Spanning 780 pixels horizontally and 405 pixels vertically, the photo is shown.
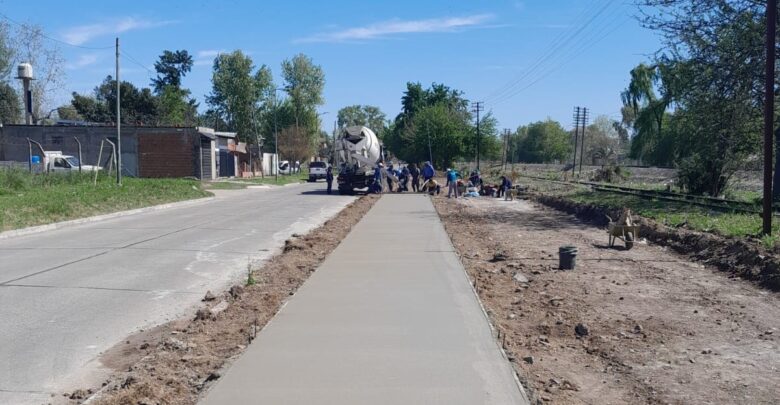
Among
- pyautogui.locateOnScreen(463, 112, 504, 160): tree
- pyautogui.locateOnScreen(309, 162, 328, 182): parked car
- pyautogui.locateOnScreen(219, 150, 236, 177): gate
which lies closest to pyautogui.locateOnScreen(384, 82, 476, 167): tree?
pyautogui.locateOnScreen(463, 112, 504, 160): tree

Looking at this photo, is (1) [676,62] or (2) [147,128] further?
(2) [147,128]

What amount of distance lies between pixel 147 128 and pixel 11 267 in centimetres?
3999

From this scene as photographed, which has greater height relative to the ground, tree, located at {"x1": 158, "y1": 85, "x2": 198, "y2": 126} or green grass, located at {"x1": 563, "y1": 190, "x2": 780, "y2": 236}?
tree, located at {"x1": 158, "y1": 85, "x2": 198, "y2": 126}

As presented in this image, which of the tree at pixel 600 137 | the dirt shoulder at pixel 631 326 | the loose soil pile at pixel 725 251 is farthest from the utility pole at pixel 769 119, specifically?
the tree at pixel 600 137

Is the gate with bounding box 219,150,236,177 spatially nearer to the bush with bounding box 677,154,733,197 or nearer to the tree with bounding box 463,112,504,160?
the tree with bounding box 463,112,504,160

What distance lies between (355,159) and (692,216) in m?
21.9

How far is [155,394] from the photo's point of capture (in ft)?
16.3

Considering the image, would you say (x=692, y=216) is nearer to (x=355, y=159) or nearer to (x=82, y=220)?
(x=82, y=220)

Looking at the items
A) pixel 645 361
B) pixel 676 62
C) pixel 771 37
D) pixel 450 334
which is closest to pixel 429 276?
pixel 450 334

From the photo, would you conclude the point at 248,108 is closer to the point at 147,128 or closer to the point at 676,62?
the point at 147,128

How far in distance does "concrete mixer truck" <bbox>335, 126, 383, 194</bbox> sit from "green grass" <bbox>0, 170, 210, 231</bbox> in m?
7.77

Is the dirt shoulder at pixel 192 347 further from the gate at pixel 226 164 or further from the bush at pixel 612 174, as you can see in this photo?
the gate at pixel 226 164

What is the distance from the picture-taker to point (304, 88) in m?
94.2

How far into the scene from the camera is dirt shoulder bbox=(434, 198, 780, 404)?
Result: 17.9 ft
